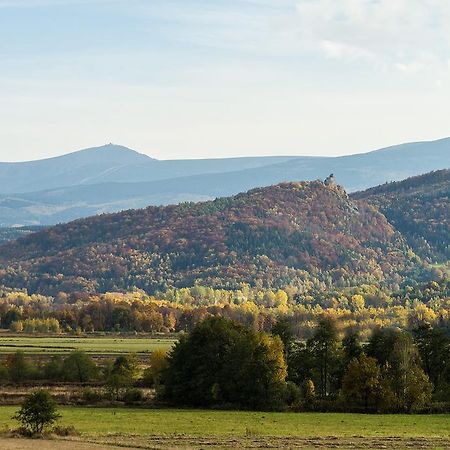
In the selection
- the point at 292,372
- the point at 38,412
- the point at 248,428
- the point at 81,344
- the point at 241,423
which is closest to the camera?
the point at 38,412

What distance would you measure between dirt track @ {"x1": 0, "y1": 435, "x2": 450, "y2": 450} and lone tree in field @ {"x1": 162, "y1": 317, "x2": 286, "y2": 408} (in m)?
25.1

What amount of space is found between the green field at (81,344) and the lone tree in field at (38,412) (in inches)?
2712

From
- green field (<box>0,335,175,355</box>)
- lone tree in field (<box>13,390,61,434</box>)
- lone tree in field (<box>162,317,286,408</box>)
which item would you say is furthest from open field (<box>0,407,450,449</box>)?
green field (<box>0,335,175,355</box>)

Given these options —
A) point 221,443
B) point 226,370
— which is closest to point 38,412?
point 221,443

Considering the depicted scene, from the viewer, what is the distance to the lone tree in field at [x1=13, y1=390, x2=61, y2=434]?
66.7m

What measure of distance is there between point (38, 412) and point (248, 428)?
13.9m

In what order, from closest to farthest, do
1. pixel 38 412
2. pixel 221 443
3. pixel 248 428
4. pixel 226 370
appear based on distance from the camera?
pixel 221 443 → pixel 38 412 → pixel 248 428 → pixel 226 370

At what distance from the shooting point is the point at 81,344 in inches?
6161

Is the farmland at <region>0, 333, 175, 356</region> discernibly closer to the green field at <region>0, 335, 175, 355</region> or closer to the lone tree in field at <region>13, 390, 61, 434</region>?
the green field at <region>0, 335, 175, 355</region>

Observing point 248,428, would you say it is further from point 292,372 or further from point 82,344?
point 82,344

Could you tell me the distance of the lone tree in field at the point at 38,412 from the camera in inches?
2625

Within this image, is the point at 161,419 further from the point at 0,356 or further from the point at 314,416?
the point at 0,356

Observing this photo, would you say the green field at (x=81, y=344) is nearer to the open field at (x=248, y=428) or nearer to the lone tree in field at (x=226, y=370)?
the lone tree in field at (x=226, y=370)

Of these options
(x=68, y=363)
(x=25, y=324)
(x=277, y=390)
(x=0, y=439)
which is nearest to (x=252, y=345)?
(x=277, y=390)
